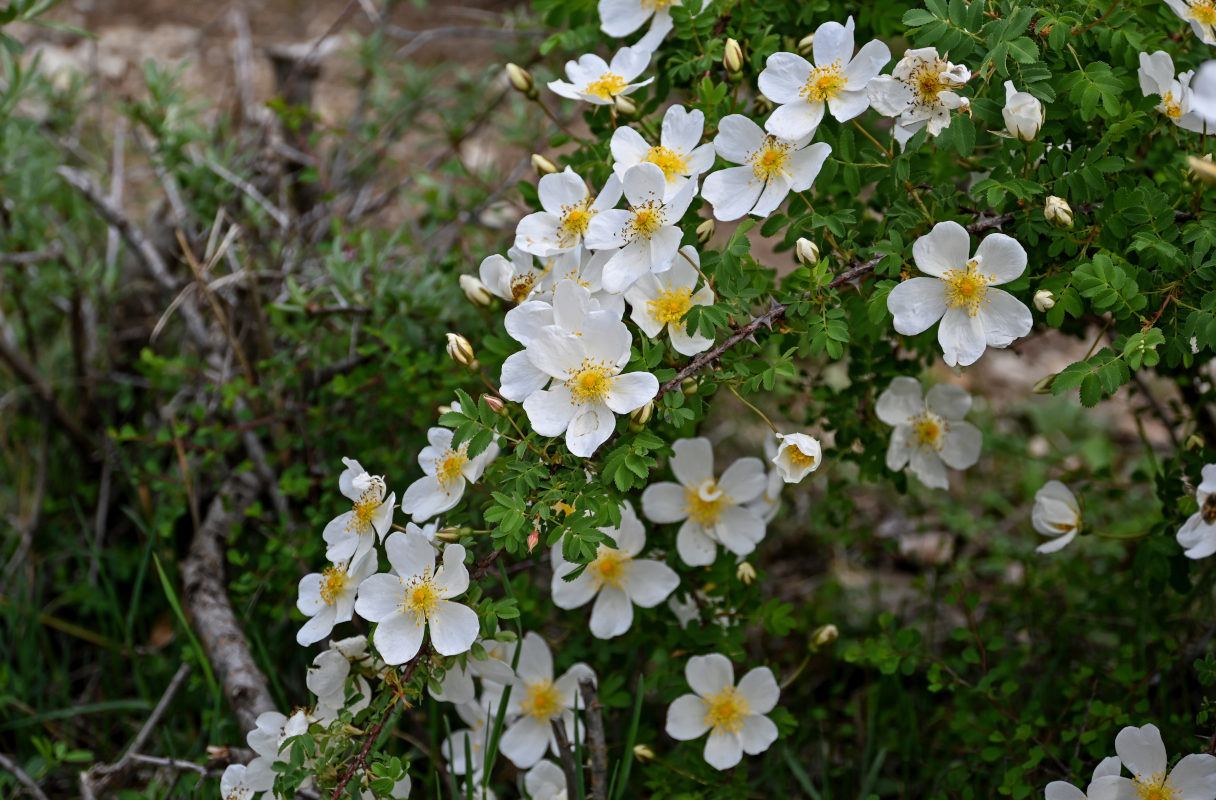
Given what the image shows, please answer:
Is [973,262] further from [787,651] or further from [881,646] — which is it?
[787,651]

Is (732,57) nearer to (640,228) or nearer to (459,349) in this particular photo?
(640,228)

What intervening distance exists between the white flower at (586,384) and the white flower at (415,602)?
0.76ft

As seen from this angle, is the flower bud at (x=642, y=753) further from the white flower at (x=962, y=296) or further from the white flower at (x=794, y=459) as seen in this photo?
the white flower at (x=962, y=296)

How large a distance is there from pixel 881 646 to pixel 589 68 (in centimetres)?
117

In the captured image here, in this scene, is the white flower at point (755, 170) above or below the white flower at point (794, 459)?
above

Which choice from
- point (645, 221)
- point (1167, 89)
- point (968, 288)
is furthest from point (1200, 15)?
point (645, 221)

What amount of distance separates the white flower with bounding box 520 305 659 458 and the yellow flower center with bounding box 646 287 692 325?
135mm

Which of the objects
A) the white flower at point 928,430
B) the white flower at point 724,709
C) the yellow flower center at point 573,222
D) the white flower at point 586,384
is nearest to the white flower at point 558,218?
the yellow flower center at point 573,222

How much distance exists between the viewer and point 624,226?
1492mm

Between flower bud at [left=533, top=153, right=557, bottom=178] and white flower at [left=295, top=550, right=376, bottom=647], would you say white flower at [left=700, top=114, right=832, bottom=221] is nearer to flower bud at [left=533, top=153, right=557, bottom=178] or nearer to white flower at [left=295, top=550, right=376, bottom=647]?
flower bud at [left=533, top=153, right=557, bottom=178]

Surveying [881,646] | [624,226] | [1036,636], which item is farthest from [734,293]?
[1036,636]

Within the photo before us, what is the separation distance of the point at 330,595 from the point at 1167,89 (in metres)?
1.47

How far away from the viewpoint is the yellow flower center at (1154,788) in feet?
4.77

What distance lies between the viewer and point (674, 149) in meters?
1.57
